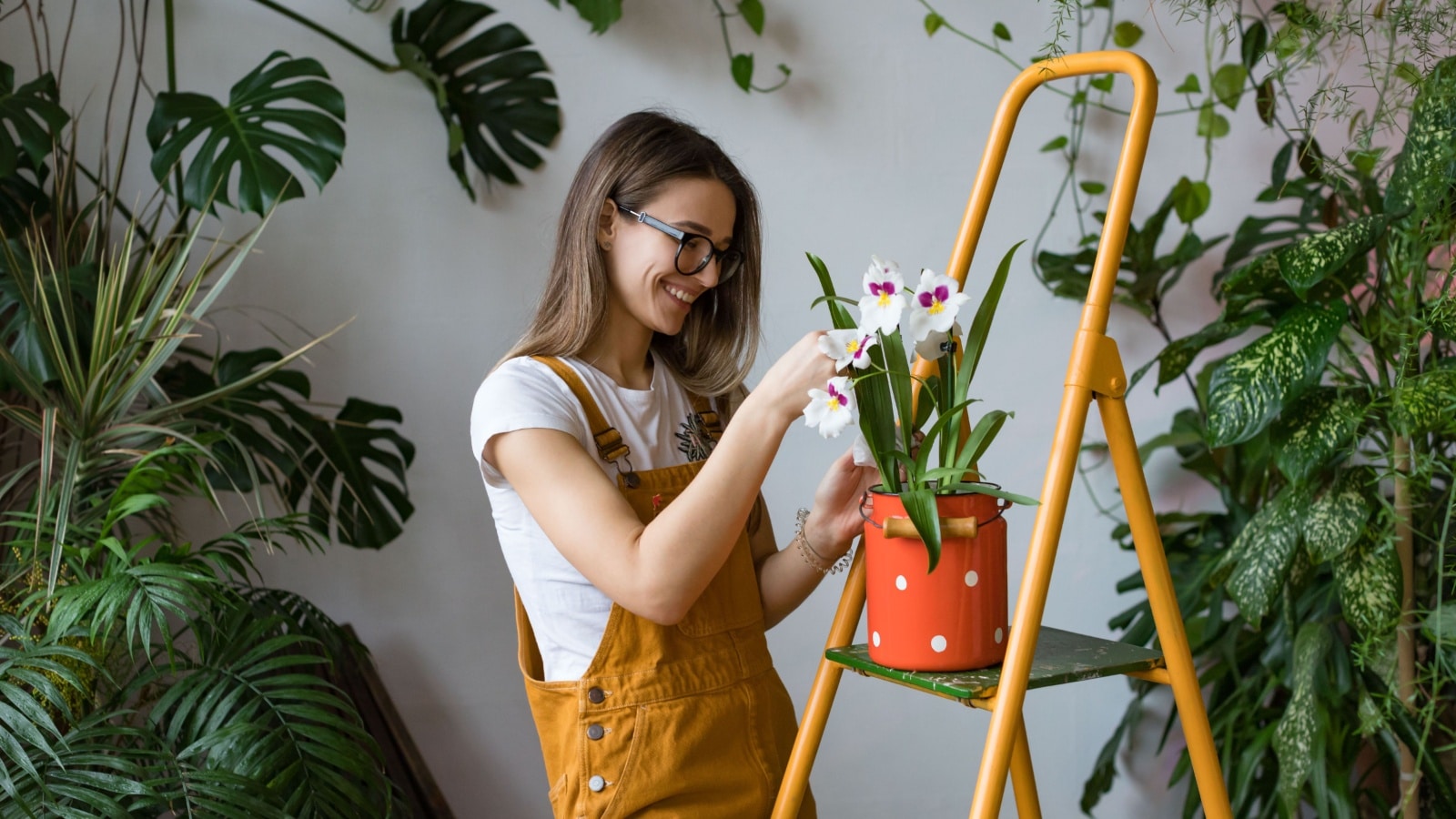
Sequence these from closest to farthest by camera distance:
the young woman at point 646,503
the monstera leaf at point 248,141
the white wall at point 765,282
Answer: the young woman at point 646,503 < the monstera leaf at point 248,141 < the white wall at point 765,282

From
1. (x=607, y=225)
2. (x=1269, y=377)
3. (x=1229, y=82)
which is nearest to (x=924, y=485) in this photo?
(x=607, y=225)

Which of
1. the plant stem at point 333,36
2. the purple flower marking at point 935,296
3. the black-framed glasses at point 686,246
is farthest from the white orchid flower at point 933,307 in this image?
the plant stem at point 333,36

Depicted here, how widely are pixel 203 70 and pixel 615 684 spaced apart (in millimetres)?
1575

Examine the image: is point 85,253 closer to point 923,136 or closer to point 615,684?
point 615,684

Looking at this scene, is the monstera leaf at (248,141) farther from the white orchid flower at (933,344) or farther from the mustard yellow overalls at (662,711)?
the white orchid flower at (933,344)

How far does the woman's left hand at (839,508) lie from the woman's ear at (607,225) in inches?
14.9

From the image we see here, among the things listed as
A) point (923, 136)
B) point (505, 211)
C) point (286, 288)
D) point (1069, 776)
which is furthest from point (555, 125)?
point (1069, 776)

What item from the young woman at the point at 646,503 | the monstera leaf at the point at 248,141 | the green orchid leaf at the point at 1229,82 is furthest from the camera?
the green orchid leaf at the point at 1229,82

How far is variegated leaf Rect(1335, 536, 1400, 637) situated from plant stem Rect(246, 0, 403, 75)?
1.87 metres

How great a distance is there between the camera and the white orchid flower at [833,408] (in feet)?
3.17

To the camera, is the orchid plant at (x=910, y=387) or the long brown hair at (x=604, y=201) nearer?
the orchid plant at (x=910, y=387)

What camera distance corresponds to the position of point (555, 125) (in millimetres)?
2268

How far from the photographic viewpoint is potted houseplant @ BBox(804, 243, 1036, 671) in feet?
3.20

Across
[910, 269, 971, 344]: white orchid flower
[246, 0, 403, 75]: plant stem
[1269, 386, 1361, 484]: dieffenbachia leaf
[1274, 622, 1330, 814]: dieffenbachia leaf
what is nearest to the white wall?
[246, 0, 403, 75]: plant stem
